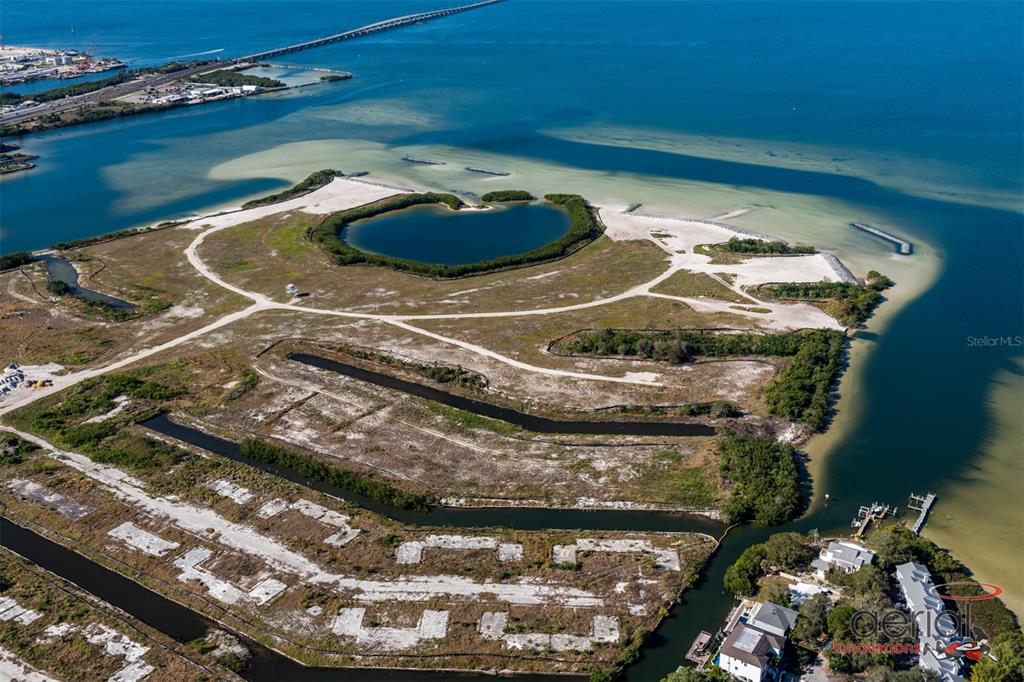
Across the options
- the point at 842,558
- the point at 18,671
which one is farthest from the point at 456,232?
the point at 18,671

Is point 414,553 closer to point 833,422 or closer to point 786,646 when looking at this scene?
point 786,646

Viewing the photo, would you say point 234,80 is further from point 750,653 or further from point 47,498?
point 750,653

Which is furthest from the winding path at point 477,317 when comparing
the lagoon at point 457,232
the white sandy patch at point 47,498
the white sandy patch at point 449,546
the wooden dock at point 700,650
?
the wooden dock at point 700,650

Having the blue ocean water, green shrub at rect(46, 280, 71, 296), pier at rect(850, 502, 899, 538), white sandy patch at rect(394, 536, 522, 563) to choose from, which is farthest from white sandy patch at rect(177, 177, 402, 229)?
pier at rect(850, 502, 899, 538)

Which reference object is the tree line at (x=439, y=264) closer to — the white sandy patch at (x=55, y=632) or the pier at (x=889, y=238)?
the pier at (x=889, y=238)

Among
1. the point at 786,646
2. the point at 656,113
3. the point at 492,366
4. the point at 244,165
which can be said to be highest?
the point at 656,113

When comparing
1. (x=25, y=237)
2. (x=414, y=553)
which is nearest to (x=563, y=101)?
(x=25, y=237)

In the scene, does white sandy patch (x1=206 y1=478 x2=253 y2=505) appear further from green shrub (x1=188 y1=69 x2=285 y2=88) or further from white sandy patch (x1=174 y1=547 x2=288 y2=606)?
green shrub (x1=188 y1=69 x2=285 y2=88)

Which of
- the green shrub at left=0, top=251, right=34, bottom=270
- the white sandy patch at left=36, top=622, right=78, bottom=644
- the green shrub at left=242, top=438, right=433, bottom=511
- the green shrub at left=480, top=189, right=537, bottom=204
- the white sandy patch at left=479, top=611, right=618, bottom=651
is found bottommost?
the white sandy patch at left=36, top=622, right=78, bottom=644
